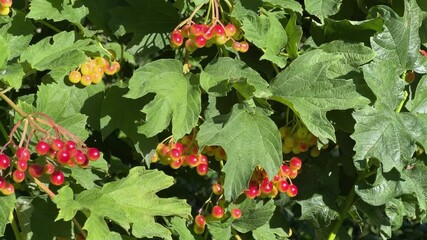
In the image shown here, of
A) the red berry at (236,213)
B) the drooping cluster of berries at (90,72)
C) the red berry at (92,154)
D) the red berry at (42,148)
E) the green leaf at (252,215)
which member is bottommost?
the green leaf at (252,215)

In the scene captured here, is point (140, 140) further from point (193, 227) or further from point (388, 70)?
point (388, 70)

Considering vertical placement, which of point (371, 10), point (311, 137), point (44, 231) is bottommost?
point (44, 231)

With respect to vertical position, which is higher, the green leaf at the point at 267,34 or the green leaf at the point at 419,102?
the green leaf at the point at 267,34

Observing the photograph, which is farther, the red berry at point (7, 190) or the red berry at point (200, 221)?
the red berry at point (200, 221)

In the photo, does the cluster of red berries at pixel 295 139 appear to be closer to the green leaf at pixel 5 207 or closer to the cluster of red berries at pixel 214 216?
the cluster of red berries at pixel 214 216

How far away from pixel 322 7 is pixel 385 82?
0.88 feet

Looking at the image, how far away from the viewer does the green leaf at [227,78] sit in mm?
1973

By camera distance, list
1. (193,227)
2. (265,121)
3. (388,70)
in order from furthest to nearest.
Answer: (193,227) → (388,70) → (265,121)

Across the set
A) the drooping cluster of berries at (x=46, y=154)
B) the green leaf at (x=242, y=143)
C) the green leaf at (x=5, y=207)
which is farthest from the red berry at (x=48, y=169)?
the green leaf at (x=242, y=143)

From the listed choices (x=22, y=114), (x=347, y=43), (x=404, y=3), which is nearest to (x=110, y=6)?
(x=22, y=114)

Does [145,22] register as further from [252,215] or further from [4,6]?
[252,215]

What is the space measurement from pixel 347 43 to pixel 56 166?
0.84 m

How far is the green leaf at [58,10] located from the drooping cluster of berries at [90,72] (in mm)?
122

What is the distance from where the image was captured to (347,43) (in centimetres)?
219
